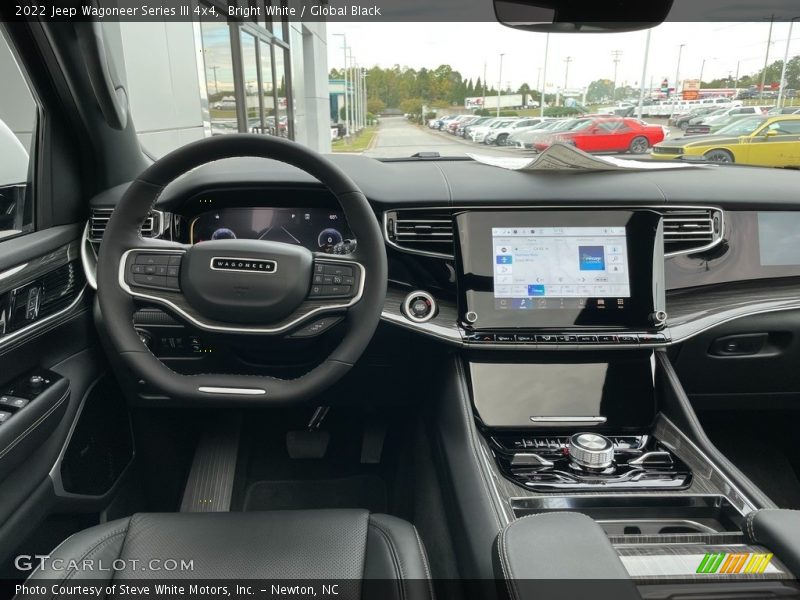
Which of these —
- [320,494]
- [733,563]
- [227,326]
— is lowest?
[320,494]

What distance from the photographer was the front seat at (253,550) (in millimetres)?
1237

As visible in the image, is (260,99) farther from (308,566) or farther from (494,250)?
(308,566)

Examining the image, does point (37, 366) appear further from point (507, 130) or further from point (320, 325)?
point (507, 130)

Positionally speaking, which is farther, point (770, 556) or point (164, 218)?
point (164, 218)

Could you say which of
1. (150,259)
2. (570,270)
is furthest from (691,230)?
(150,259)

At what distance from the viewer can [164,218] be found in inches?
71.1

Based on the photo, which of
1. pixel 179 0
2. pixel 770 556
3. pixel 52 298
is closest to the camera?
pixel 770 556

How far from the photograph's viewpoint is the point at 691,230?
188 centimetres

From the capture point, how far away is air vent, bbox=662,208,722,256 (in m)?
1.86

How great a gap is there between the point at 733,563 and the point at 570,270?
0.94 metres

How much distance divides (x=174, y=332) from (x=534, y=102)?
1516 millimetres

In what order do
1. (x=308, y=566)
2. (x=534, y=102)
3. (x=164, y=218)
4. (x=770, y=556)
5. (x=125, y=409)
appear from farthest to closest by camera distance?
(x=534, y=102), (x=125, y=409), (x=164, y=218), (x=308, y=566), (x=770, y=556)

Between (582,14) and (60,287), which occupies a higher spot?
(582,14)

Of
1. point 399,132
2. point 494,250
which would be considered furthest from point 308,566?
point 399,132
